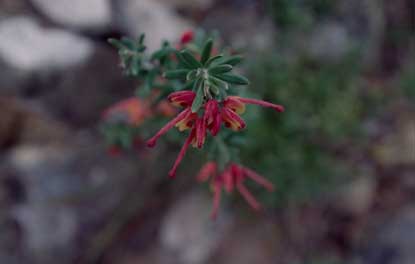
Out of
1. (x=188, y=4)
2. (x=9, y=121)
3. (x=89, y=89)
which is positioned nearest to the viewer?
(x=9, y=121)

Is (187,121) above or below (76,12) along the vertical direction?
below

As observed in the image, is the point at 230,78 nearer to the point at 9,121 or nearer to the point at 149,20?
the point at 149,20

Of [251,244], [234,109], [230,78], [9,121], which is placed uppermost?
[9,121]

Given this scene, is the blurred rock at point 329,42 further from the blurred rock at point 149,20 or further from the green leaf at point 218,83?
the green leaf at point 218,83

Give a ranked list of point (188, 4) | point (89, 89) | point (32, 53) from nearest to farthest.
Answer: point (32, 53)
point (89, 89)
point (188, 4)

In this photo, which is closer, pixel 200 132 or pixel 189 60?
pixel 200 132

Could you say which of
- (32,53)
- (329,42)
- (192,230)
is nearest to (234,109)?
(32,53)
